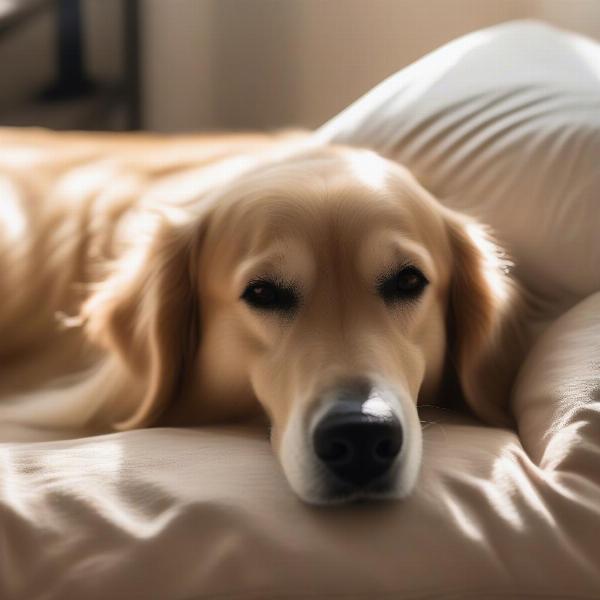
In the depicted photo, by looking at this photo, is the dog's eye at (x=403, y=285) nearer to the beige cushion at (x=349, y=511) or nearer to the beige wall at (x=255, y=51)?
the beige cushion at (x=349, y=511)

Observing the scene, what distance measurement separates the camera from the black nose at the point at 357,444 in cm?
113

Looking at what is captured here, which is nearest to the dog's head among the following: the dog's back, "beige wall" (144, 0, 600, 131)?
the dog's back

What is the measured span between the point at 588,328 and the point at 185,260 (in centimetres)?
67

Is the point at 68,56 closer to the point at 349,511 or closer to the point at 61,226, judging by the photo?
the point at 61,226

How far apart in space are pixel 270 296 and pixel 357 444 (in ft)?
1.16

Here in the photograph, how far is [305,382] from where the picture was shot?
1.26 m

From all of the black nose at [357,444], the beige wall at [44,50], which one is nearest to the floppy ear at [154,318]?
the black nose at [357,444]

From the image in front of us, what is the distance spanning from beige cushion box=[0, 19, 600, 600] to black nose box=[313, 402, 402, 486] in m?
0.05

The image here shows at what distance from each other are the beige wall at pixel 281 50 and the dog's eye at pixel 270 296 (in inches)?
73.2

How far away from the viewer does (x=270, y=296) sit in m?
1.42

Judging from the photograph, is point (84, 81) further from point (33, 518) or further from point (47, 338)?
point (33, 518)

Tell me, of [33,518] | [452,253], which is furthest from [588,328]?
[33,518]

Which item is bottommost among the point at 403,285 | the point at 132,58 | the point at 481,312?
the point at 132,58

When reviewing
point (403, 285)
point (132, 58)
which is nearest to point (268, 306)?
point (403, 285)
